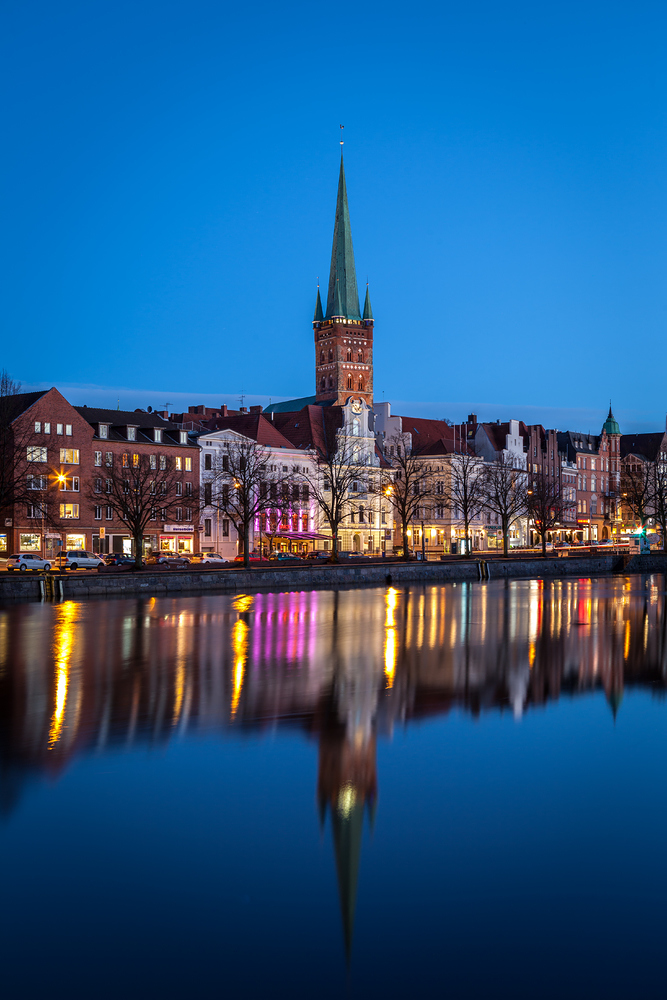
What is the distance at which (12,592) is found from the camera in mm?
53750

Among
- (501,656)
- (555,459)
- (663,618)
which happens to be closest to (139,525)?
(663,618)

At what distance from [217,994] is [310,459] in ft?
336

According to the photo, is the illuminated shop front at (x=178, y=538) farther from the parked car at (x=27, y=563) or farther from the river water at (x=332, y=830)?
the river water at (x=332, y=830)

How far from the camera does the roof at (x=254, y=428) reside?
10762 cm

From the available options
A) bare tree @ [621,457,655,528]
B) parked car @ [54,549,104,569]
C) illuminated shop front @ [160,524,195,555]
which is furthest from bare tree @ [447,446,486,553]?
parked car @ [54,549,104,569]

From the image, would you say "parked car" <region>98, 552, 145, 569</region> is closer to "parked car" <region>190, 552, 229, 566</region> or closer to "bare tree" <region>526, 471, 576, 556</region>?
"parked car" <region>190, 552, 229, 566</region>

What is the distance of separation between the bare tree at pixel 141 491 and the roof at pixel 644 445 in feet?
322

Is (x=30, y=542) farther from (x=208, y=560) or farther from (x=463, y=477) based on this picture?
(x=463, y=477)

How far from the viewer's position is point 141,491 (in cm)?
7200

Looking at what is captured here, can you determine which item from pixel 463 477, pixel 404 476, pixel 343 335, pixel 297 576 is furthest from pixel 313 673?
pixel 343 335

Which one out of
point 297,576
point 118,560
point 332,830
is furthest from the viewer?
point 118,560

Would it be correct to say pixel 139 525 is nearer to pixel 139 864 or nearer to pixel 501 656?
pixel 501 656

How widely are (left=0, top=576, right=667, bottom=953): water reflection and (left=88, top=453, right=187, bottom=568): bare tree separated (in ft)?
77.9

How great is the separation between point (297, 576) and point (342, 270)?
317 ft
